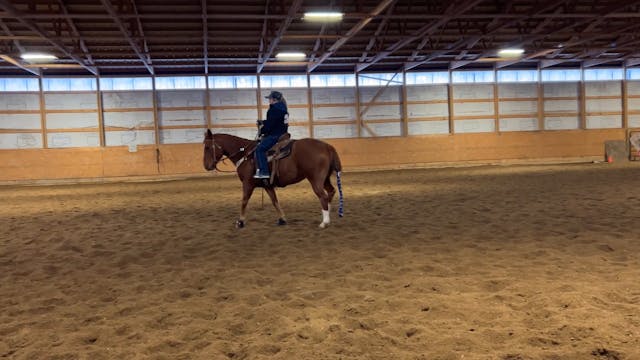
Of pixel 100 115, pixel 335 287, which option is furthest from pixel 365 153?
pixel 335 287

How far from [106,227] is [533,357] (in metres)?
7.48

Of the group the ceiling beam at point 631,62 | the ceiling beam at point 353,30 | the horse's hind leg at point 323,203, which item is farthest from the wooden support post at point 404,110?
the horse's hind leg at point 323,203

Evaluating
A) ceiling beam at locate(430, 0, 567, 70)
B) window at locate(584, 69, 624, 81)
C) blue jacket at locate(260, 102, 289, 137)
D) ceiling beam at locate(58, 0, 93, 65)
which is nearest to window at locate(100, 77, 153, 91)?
ceiling beam at locate(58, 0, 93, 65)

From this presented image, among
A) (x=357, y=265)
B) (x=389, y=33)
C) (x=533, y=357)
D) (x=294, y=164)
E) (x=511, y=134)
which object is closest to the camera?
(x=533, y=357)

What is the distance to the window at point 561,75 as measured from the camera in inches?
1061

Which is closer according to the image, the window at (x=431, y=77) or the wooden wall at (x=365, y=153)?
the wooden wall at (x=365, y=153)

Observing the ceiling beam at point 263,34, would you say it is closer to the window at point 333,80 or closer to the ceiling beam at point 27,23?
the window at point 333,80

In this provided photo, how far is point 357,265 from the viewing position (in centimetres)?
496

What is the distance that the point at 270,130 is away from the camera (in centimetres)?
776

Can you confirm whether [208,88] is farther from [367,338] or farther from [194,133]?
[367,338]

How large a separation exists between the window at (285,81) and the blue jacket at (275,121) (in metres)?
17.4

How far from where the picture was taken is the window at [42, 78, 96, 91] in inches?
901

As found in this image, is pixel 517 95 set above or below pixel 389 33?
below

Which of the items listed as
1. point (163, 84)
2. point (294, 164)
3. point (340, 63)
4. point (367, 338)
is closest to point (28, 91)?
point (163, 84)
